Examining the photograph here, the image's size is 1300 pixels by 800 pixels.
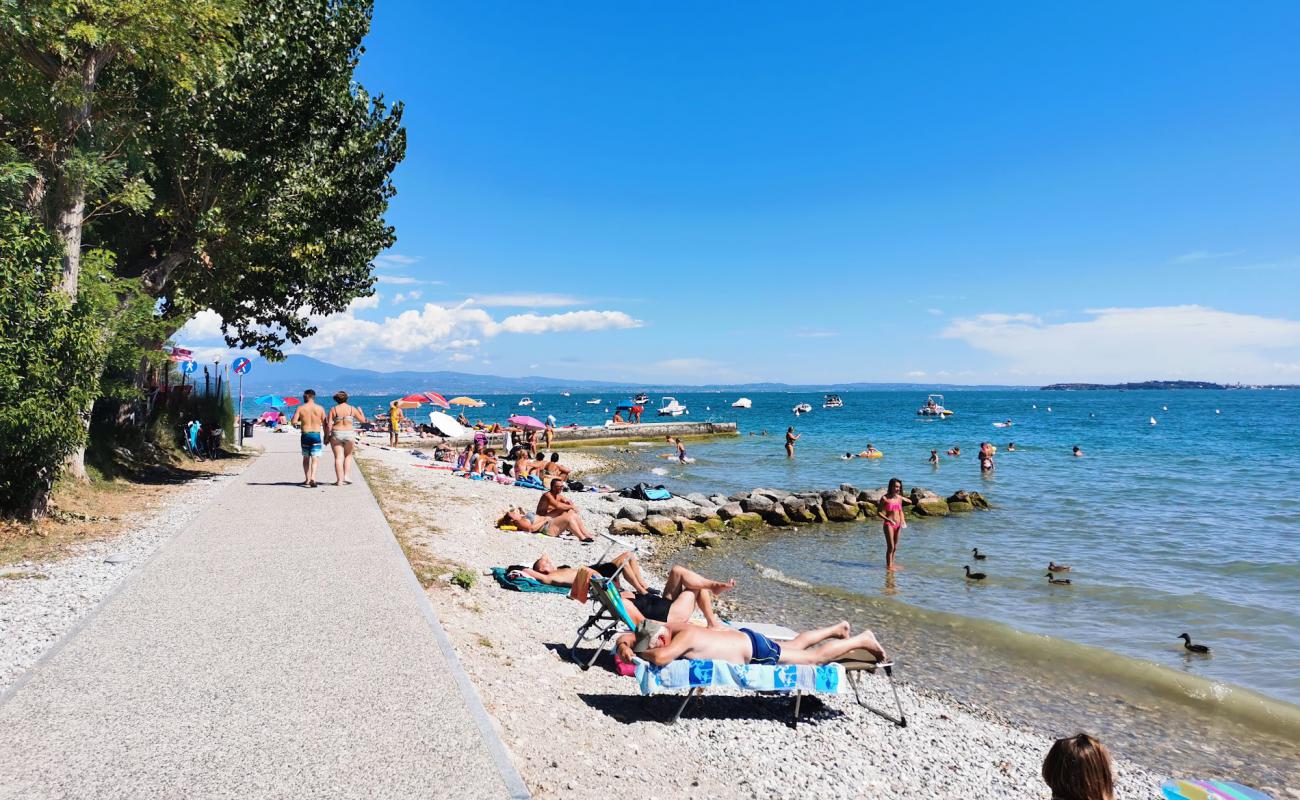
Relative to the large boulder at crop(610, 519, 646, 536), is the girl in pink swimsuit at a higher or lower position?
higher

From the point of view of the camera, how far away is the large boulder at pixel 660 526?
17547 millimetres

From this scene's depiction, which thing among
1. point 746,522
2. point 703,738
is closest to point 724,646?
point 703,738

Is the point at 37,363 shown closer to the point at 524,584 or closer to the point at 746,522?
the point at 524,584

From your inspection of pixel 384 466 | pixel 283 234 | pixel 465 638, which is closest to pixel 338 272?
pixel 283 234

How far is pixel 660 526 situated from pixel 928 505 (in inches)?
373

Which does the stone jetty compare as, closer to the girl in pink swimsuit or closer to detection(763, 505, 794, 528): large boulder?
detection(763, 505, 794, 528): large boulder

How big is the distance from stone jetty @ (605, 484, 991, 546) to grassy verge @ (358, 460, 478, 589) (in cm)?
514

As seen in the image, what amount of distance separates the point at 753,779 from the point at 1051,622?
832cm

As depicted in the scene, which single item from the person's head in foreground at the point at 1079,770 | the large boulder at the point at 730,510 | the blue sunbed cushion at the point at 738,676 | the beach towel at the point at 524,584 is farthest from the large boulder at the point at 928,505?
the person's head in foreground at the point at 1079,770

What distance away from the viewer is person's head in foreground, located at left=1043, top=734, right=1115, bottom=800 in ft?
11.8

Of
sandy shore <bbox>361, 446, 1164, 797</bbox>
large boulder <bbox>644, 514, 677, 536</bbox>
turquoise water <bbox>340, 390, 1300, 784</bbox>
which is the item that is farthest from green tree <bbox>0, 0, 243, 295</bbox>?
turquoise water <bbox>340, 390, 1300, 784</bbox>

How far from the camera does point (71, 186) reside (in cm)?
1125

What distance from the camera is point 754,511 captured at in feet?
66.7

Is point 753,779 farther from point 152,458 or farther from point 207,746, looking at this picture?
point 152,458
